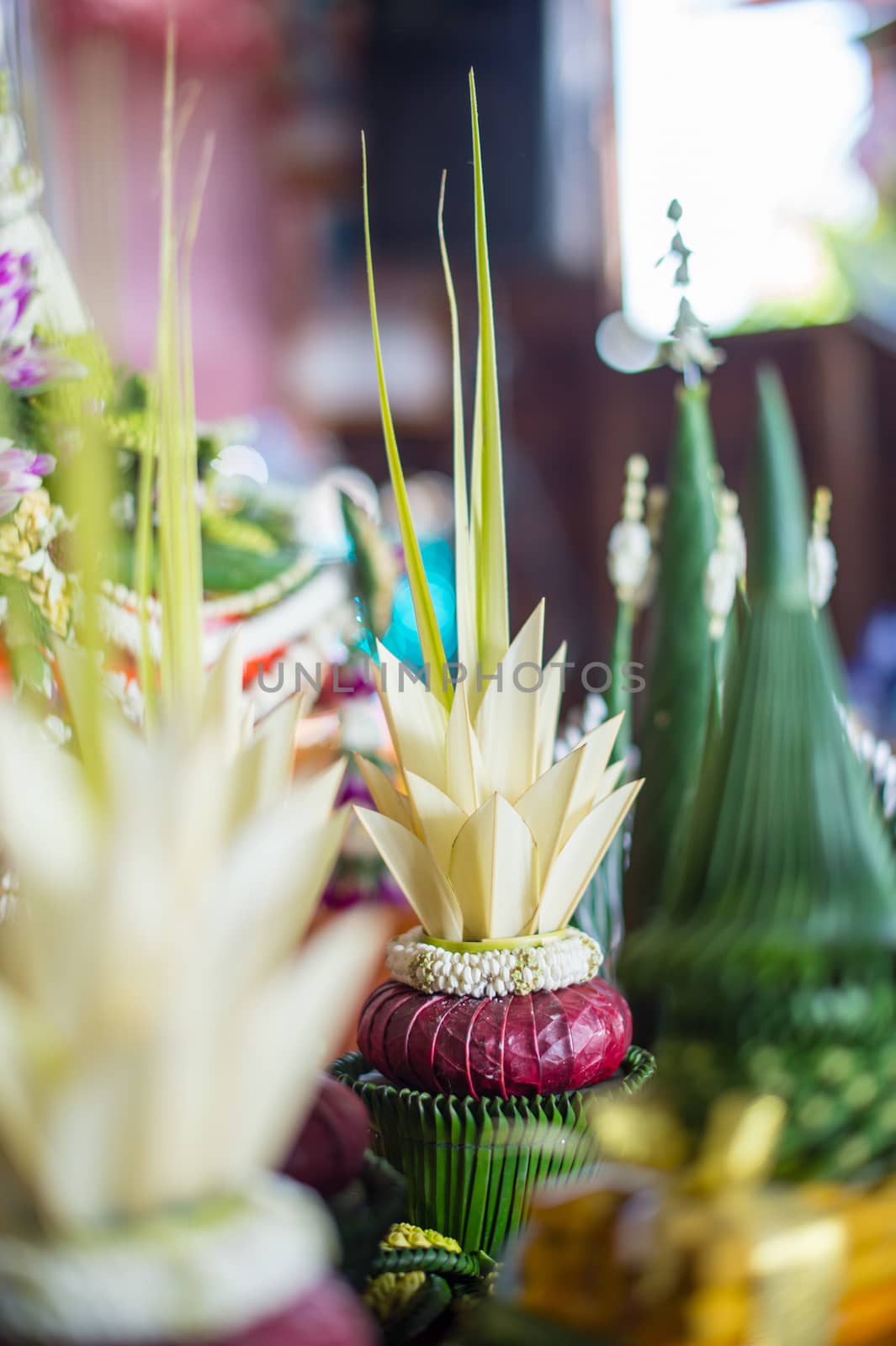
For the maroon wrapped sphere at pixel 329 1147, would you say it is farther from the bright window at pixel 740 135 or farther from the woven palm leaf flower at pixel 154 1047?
the bright window at pixel 740 135

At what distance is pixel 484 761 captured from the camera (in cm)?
29

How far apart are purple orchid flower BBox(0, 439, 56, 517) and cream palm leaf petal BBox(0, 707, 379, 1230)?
0.15m

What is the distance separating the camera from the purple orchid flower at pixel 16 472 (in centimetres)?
31

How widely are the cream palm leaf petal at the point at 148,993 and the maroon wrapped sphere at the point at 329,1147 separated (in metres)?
0.04

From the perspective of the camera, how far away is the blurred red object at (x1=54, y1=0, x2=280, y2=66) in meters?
1.79

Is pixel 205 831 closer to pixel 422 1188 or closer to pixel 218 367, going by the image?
pixel 422 1188

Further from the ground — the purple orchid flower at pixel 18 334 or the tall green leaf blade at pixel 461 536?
the purple orchid flower at pixel 18 334

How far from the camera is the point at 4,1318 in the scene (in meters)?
0.16

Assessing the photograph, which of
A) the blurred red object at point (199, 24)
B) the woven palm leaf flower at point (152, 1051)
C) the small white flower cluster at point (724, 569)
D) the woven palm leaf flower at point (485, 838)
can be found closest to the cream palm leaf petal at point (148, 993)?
the woven palm leaf flower at point (152, 1051)

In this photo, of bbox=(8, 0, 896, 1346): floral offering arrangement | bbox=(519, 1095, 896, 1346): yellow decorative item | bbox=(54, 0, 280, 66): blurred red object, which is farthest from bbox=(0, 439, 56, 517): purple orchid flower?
bbox=(54, 0, 280, 66): blurred red object

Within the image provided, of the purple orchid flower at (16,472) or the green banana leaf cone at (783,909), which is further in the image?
the purple orchid flower at (16,472)

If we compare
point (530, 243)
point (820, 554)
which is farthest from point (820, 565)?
point (530, 243)

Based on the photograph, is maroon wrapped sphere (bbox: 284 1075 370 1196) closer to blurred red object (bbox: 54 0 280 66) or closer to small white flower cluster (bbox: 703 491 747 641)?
small white flower cluster (bbox: 703 491 747 641)

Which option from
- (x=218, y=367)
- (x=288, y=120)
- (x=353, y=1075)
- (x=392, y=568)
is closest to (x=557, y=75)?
(x=288, y=120)
